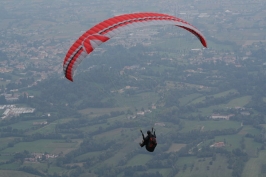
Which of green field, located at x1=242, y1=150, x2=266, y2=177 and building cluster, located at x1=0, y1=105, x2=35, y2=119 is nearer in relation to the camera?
green field, located at x1=242, y1=150, x2=266, y2=177

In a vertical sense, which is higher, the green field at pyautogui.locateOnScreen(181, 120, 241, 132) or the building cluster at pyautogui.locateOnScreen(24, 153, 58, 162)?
the green field at pyautogui.locateOnScreen(181, 120, 241, 132)

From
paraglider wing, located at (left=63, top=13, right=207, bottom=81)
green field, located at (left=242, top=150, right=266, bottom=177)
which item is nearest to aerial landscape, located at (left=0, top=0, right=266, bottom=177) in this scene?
green field, located at (left=242, top=150, right=266, bottom=177)

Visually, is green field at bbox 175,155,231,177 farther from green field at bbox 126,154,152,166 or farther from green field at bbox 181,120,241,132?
green field at bbox 181,120,241,132

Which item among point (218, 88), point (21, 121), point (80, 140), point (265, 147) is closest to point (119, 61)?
point (218, 88)

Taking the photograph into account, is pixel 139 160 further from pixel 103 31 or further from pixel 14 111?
pixel 103 31

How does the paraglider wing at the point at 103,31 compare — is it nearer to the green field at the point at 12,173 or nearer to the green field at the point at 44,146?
the green field at the point at 12,173

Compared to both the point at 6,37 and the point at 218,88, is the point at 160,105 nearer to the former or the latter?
the point at 218,88

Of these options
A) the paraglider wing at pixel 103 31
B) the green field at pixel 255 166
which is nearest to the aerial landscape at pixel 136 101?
the green field at pixel 255 166
